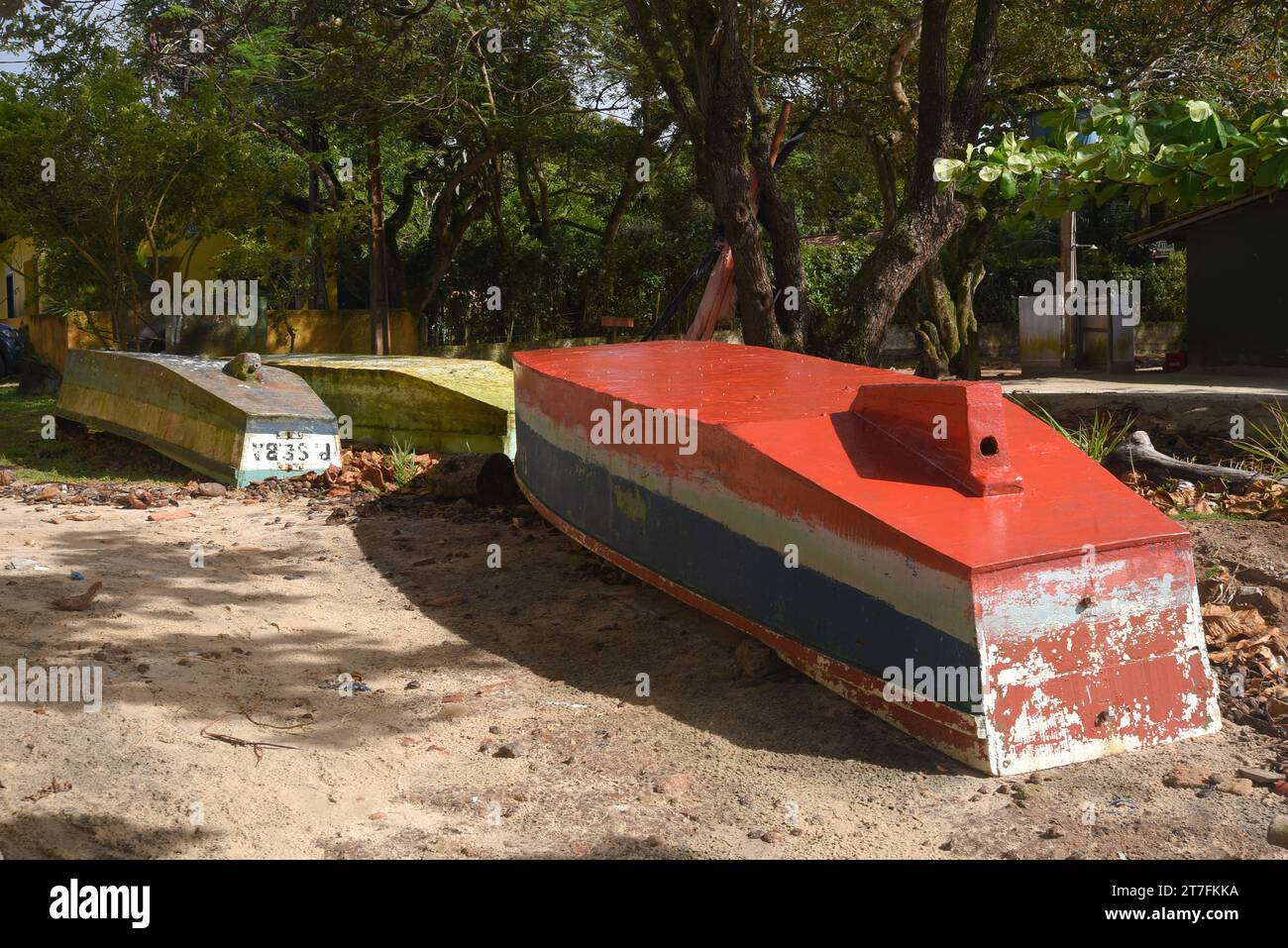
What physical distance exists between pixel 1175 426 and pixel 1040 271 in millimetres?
17467

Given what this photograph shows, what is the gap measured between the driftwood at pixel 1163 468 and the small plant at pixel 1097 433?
3.8 inches

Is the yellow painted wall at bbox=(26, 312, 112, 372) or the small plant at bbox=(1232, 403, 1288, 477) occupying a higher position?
the yellow painted wall at bbox=(26, 312, 112, 372)

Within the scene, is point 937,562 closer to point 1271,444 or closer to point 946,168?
point 946,168

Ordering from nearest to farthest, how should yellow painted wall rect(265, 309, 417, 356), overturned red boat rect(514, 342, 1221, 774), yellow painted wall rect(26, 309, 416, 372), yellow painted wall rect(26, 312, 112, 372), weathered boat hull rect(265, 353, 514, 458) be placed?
overturned red boat rect(514, 342, 1221, 774) < weathered boat hull rect(265, 353, 514, 458) < yellow painted wall rect(26, 312, 112, 372) < yellow painted wall rect(26, 309, 416, 372) < yellow painted wall rect(265, 309, 417, 356)

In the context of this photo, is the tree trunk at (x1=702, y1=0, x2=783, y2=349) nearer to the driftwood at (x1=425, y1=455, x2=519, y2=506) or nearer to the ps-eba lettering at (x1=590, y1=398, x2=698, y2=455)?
Result: the driftwood at (x1=425, y1=455, x2=519, y2=506)

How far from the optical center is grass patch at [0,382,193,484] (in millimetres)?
9273

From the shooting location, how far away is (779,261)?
10.5 meters

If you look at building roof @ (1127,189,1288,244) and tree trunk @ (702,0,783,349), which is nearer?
tree trunk @ (702,0,783,349)

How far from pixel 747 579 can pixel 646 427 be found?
94 centimetres

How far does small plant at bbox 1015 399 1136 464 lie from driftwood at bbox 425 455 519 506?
3.32 metres

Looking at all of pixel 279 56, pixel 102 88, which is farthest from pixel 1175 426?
pixel 279 56

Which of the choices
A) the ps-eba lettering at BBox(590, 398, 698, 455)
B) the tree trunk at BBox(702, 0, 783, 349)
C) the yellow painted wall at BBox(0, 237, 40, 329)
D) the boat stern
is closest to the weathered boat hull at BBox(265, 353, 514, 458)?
the tree trunk at BBox(702, 0, 783, 349)

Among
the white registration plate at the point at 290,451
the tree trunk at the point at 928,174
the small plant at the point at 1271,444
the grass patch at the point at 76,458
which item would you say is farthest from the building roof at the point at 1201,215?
the grass patch at the point at 76,458

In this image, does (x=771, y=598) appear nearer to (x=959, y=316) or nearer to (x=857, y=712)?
(x=857, y=712)
